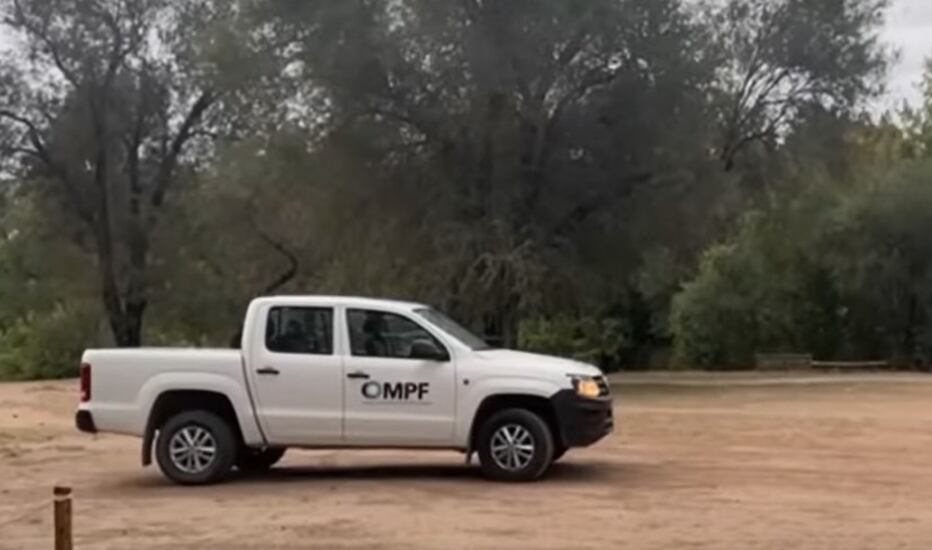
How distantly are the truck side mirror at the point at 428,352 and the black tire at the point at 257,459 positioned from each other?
182 centimetres

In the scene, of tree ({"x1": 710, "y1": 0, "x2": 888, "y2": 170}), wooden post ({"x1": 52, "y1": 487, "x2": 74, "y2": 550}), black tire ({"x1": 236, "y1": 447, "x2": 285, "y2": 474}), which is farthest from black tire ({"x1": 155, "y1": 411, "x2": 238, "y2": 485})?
tree ({"x1": 710, "y1": 0, "x2": 888, "y2": 170})

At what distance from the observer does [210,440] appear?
51.3ft

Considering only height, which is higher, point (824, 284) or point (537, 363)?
point (824, 284)

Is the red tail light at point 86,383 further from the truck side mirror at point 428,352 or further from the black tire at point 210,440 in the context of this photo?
the truck side mirror at point 428,352

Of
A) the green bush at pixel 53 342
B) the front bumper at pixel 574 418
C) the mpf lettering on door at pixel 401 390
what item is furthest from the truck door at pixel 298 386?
the green bush at pixel 53 342

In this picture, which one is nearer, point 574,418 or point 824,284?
point 574,418

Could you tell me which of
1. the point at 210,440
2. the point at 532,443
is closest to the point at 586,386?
the point at 532,443

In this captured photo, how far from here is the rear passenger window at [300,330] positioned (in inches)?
619

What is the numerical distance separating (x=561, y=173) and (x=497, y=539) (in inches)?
961

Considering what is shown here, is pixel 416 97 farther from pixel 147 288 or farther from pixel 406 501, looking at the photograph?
pixel 406 501

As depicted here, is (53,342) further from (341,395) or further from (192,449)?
(341,395)

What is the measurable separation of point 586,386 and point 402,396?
1.79 m

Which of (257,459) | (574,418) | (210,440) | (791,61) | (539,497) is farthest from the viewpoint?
(791,61)

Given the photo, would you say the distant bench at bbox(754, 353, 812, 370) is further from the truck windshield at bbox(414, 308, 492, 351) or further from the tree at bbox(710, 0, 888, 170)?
the truck windshield at bbox(414, 308, 492, 351)
